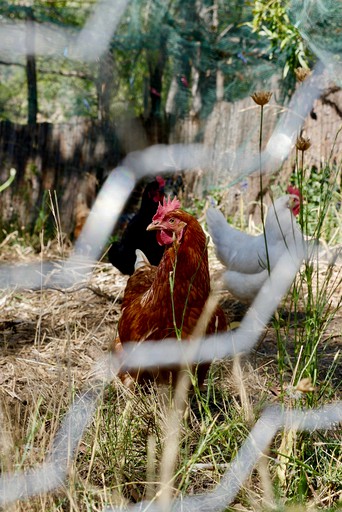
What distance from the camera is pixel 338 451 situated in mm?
1148

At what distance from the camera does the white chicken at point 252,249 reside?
7.20 ft

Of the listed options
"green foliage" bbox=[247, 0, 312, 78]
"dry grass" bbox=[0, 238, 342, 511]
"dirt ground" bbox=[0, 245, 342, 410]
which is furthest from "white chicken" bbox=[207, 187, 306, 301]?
"green foliage" bbox=[247, 0, 312, 78]

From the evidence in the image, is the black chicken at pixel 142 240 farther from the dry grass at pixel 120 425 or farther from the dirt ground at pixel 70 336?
the dry grass at pixel 120 425

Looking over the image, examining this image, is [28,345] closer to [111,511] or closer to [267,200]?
[111,511]

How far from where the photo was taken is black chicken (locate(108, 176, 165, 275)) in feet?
7.43

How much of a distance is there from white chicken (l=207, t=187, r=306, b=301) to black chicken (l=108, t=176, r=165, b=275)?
290mm

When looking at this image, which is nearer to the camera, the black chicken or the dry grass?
the dry grass

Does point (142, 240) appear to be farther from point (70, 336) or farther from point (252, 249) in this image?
point (70, 336)

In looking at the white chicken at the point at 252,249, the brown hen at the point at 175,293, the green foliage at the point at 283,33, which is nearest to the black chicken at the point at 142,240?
the white chicken at the point at 252,249

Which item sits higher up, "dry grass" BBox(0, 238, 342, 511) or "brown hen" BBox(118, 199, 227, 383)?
"brown hen" BBox(118, 199, 227, 383)

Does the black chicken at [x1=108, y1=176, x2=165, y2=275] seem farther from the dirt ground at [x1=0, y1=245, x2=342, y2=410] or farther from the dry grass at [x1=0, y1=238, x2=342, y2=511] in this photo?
the dry grass at [x1=0, y1=238, x2=342, y2=511]

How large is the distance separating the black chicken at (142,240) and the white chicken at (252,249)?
290 millimetres

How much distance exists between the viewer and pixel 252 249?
90.1 inches

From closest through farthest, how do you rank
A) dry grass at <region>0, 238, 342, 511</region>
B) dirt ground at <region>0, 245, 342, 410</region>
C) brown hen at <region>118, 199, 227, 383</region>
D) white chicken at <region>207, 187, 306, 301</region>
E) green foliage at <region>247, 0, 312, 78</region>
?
dry grass at <region>0, 238, 342, 511</region>
brown hen at <region>118, 199, 227, 383</region>
dirt ground at <region>0, 245, 342, 410</region>
white chicken at <region>207, 187, 306, 301</region>
green foliage at <region>247, 0, 312, 78</region>
